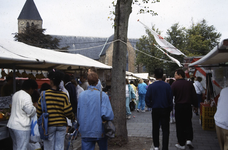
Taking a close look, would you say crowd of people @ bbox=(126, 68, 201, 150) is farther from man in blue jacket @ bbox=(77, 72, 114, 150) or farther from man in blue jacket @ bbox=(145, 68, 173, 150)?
man in blue jacket @ bbox=(77, 72, 114, 150)

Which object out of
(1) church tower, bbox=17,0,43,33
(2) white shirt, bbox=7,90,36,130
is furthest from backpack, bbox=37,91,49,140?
(1) church tower, bbox=17,0,43,33

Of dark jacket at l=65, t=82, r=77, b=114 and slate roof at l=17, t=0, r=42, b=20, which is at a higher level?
slate roof at l=17, t=0, r=42, b=20

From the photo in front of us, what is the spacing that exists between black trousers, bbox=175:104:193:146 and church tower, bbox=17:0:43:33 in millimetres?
61104

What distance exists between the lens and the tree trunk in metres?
6.16

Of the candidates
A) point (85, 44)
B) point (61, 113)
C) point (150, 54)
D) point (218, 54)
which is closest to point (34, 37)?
point (85, 44)

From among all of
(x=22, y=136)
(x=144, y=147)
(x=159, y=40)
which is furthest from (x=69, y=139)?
(x=159, y=40)

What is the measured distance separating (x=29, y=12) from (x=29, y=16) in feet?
4.38

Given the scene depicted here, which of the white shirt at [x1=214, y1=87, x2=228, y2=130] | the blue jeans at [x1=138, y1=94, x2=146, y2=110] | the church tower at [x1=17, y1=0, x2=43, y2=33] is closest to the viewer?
the white shirt at [x1=214, y1=87, x2=228, y2=130]

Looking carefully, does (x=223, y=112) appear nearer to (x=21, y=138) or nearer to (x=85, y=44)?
(x=21, y=138)

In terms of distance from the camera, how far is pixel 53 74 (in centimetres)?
384

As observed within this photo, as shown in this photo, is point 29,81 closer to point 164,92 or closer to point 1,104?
point 1,104

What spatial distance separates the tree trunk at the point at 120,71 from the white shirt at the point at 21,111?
8.02 feet

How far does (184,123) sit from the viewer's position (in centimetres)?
564

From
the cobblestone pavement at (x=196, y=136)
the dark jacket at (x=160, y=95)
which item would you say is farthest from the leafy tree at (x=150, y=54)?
the dark jacket at (x=160, y=95)
